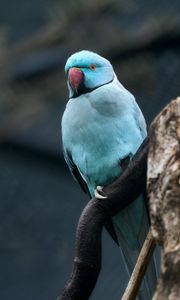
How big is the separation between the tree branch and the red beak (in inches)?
25.2

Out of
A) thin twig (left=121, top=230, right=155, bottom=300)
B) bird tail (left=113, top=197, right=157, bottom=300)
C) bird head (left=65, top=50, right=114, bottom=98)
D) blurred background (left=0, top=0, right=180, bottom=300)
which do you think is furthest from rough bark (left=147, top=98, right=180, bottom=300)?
blurred background (left=0, top=0, right=180, bottom=300)

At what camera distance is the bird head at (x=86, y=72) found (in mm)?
2254

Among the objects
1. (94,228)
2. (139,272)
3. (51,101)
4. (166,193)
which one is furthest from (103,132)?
(51,101)

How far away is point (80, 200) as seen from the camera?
117 inches

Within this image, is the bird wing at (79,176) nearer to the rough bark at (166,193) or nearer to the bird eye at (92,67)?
the bird eye at (92,67)

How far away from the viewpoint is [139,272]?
1.45m

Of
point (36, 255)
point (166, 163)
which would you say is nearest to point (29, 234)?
point (36, 255)

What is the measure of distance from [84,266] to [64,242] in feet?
4.49

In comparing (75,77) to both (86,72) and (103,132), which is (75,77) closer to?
(86,72)

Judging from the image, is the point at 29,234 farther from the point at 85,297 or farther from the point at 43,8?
the point at 85,297

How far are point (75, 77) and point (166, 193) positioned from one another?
0.97m

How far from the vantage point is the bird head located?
225 centimetres

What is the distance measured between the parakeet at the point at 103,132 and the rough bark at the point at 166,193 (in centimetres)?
81

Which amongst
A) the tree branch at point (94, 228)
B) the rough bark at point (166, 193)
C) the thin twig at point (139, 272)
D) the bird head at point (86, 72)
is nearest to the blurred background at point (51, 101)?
the bird head at point (86, 72)
